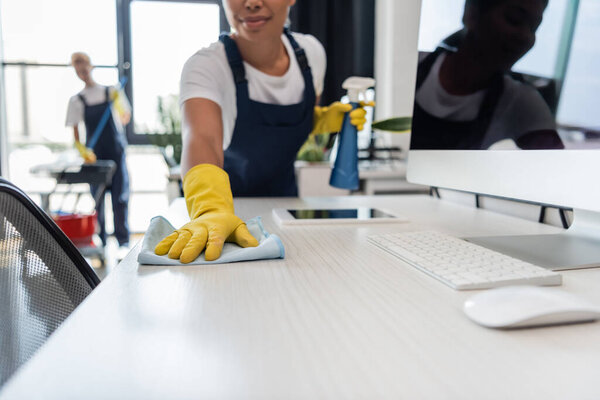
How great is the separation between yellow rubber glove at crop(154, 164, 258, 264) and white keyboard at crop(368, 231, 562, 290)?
21 centimetres

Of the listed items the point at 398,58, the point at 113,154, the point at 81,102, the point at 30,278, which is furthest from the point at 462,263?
the point at 81,102

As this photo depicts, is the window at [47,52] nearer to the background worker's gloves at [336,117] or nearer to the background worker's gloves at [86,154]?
the background worker's gloves at [86,154]

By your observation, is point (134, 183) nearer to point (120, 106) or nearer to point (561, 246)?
point (120, 106)

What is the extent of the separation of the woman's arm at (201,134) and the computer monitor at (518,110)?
447 millimetres

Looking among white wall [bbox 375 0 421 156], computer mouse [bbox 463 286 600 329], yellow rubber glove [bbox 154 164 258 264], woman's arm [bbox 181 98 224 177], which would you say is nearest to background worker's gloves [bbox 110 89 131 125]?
white wall [bbox 375 0 421 156]

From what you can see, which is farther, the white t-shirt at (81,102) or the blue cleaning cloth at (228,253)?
the white t-shirt at (81,102)

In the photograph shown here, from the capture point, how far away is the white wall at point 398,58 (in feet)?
10.2

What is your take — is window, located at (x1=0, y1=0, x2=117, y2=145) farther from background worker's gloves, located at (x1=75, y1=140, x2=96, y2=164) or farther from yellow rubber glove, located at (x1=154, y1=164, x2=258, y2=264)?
yellow rubber glove, located at (x1=154, y1=164, x2=258, y2=264)

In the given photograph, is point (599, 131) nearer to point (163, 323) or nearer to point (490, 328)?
point (490, 328)

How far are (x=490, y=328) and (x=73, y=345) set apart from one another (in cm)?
32

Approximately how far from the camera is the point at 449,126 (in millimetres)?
818

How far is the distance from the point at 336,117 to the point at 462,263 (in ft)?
3.01

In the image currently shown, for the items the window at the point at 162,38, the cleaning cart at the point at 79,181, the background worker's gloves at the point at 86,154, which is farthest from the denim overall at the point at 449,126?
the window at the point at 162,38

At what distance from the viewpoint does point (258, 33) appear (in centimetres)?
123
